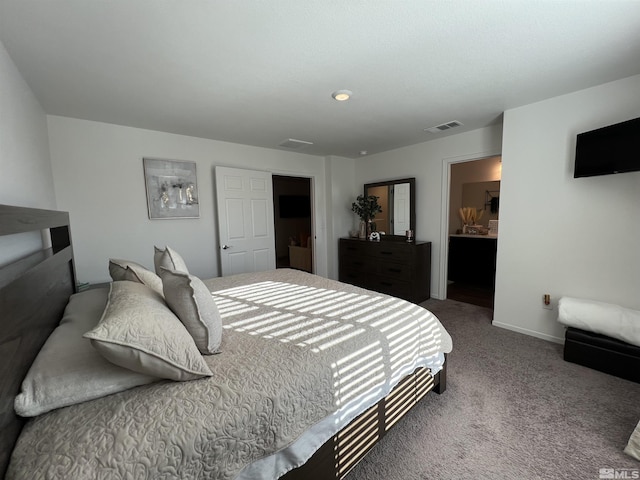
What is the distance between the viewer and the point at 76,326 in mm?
1232

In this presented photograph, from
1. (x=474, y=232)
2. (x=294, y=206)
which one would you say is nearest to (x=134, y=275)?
(x=474, y=232)

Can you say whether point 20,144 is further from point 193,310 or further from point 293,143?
point 293,143

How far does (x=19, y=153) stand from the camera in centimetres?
174

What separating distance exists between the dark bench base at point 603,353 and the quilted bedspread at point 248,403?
1.41 meters

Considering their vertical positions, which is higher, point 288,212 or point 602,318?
point 288,212

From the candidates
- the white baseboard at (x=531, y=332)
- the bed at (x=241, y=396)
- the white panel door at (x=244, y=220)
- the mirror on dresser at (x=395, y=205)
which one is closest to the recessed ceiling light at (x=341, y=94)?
the bed at (x=241, y=396)

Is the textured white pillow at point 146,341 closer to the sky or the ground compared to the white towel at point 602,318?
closer to the sky

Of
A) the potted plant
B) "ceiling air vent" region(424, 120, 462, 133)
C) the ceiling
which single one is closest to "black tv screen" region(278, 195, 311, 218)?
the potted plant

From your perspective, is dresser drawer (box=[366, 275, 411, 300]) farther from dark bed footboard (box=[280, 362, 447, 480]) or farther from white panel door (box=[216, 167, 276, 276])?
dark bed footboard (box=[280, 362, 447, 480])

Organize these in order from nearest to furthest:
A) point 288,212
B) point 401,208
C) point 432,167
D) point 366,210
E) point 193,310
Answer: point 193,310
point 432,167
point 401,208
point 366,210
point 288,212

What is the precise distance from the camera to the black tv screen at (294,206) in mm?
7097

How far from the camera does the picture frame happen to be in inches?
123

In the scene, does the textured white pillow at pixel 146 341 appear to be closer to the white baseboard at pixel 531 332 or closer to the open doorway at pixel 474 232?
the white baseboard at pixel 531 332

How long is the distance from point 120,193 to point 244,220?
1.43 metres
